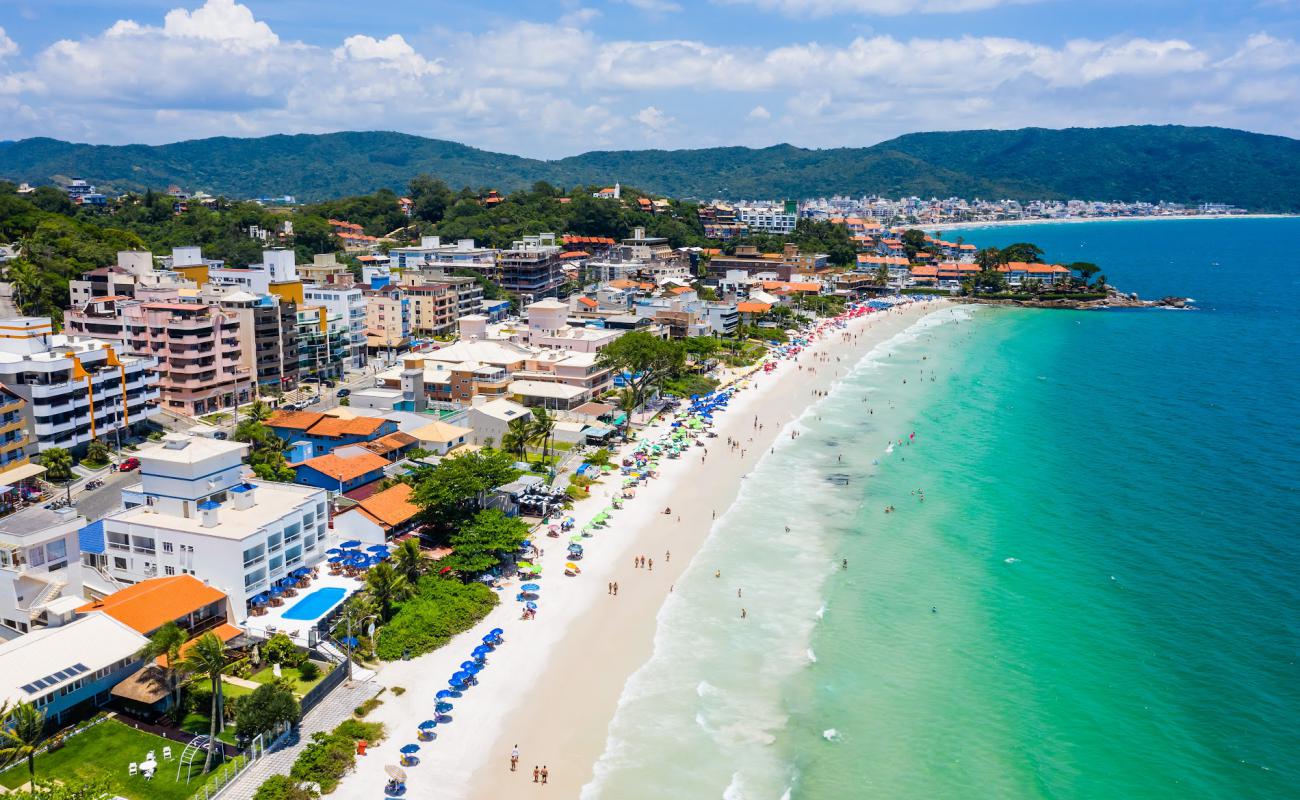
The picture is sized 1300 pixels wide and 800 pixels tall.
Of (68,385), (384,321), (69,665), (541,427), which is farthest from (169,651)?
(384,321)

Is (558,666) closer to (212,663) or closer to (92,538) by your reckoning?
(212,663)

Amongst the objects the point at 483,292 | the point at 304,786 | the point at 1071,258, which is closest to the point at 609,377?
the point at 483,292

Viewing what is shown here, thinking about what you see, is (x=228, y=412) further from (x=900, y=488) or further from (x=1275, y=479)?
(x=1275, y=479)

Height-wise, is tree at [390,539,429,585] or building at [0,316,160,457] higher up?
building at [0,316,160,457]

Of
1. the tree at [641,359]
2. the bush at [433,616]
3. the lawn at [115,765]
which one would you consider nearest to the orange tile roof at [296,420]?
the bush at [433,616]

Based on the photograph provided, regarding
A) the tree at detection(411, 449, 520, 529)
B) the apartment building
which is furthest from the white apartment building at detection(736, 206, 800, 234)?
the tree at detection(411, 449, 520, 529)

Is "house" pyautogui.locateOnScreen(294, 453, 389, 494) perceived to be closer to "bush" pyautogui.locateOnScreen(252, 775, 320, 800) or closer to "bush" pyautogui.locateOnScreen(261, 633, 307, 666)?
"bush" pyautogui.locateOnScreen(261, 633, 307, 666)

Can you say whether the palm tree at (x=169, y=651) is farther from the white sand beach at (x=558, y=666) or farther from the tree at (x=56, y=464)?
the tree at (x=56, y=464)
